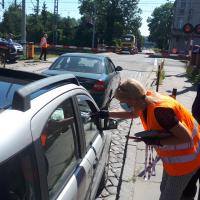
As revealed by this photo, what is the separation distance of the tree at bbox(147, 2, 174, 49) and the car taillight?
4058 inches

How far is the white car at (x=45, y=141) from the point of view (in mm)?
1896

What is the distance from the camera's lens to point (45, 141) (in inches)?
95.7

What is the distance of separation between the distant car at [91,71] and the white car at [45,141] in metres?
5.00

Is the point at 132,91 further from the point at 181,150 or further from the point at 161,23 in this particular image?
the point at 161,23

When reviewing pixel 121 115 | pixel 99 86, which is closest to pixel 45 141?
pixel 121 115

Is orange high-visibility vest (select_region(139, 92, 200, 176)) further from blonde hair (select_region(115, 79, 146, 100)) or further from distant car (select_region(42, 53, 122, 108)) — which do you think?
distant car (select_region(42, 53, 122, 108))

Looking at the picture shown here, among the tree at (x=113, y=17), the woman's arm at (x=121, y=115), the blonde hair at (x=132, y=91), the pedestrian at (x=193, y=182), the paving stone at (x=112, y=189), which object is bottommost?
the paving stone at (x=112, y=189)

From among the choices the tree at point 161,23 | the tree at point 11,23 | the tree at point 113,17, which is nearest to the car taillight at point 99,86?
the tree at point 113,17

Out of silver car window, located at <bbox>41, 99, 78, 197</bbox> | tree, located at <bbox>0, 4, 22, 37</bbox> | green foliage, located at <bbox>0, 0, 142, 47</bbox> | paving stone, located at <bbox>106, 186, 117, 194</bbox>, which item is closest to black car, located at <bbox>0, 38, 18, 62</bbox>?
paving stone, located at <bbox>106, 186, 117, 194</bbox>

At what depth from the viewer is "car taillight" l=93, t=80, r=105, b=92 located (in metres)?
9.09

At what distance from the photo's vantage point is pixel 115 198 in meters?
5.11

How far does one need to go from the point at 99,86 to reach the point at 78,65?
1040mm

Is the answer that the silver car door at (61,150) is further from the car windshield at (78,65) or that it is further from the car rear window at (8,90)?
the car windshield at (78,65)

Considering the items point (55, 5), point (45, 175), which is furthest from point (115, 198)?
point (55, 5)
